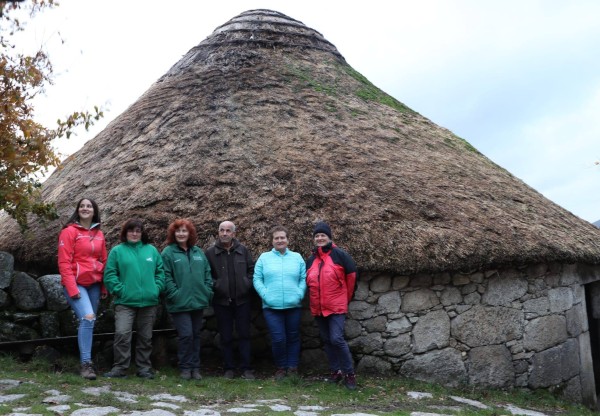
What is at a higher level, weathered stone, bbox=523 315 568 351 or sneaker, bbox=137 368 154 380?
weathered stone, bbox=523 315 568 351

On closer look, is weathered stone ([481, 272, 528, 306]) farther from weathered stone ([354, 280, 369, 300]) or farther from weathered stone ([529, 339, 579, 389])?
weathered stone ([354, 280, 369, 300])

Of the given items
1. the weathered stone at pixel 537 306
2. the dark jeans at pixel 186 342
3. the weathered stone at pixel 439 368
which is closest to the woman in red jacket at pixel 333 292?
the weathered stone at pixel 439 368

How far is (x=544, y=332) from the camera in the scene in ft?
25.8

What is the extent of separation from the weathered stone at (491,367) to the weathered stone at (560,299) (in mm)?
970

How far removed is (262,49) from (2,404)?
29.1 feet

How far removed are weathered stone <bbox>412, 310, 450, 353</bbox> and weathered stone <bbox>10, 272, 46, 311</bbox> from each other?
417 centimetres

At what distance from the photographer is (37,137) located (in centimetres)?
678

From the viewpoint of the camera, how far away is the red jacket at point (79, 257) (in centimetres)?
604

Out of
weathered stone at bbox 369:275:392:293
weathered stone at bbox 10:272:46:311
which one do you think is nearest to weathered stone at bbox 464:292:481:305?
weathered stone at bbox 369:275:392:293

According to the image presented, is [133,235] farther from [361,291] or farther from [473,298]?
[473,298]

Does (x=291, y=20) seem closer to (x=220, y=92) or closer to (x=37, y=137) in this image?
(x=220, y=92)

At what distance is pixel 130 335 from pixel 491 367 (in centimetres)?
420

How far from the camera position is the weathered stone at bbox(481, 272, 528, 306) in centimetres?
756

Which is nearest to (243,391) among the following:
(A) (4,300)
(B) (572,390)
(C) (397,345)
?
(C) (397,345)
